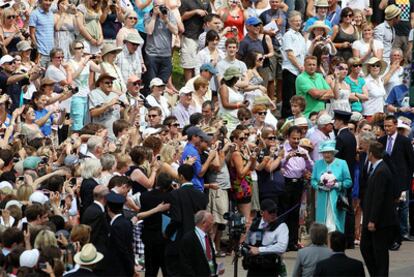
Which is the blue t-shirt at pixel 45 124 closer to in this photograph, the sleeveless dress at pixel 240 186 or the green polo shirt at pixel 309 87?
the sleeveless dress at pixel 240 186

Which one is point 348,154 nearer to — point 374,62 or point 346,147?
point 346,147

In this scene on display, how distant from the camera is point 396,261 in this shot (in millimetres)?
22500

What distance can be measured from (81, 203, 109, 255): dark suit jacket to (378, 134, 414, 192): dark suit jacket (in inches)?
270

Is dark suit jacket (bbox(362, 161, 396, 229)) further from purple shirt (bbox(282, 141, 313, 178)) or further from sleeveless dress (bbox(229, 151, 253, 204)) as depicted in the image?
purple shirt (bbox(282, 141, 313, 178))

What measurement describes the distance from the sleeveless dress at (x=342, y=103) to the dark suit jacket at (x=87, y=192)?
8.15 m

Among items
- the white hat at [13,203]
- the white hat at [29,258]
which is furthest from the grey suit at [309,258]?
the white hat at [13,203]

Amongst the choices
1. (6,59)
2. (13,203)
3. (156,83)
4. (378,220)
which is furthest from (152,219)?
(6,59)

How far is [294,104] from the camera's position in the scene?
80.6 feet

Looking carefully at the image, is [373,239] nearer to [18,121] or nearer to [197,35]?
[18,121]

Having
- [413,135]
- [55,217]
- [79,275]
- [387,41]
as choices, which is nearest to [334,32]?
[387,41]

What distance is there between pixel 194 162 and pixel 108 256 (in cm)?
381

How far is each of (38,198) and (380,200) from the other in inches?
177

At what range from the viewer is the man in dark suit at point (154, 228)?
19.1 metres

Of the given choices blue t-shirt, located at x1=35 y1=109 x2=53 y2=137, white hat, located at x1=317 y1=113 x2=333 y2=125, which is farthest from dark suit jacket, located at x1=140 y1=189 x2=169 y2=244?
white hat, located at x1=317 y1=113 x2=333 y2=125
